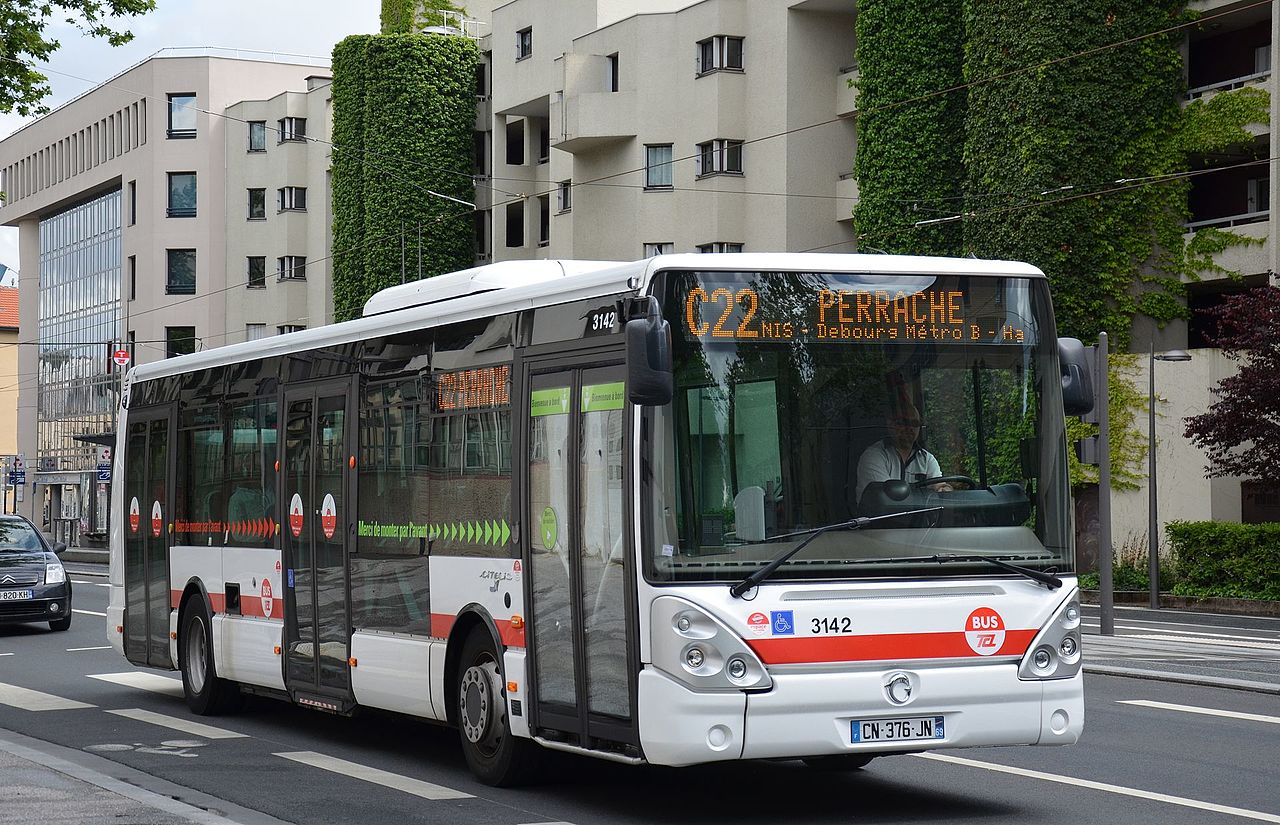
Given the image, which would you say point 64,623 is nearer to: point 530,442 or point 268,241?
point 530,442

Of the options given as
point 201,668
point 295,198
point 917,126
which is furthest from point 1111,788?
point 295,198

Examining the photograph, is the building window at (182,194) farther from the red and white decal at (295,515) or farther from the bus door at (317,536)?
the red and white decal at (295,515)

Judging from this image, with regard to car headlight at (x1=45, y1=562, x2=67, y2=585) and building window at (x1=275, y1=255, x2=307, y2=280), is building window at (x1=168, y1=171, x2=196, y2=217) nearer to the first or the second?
building window at (x1=275, y1=255, x2=307, y2=280)

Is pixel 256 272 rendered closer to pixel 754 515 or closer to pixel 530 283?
pixel 530 283

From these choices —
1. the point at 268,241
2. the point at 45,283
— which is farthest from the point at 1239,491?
the point at 45,283

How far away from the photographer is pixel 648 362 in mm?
8898

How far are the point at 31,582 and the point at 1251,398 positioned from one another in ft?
64.6

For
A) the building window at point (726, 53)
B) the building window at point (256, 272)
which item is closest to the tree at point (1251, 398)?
the building window at point (726, 53)

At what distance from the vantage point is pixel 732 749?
895 cm

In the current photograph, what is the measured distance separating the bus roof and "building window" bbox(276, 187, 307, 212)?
201 feet

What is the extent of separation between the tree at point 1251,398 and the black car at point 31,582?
1884 centimetres

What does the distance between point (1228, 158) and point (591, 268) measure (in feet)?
104

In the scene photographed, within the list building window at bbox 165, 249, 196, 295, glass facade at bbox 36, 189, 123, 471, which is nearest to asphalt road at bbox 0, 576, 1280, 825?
building window at bbox 165, 249, 196, 295

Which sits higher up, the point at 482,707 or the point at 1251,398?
the point at 1251,398
